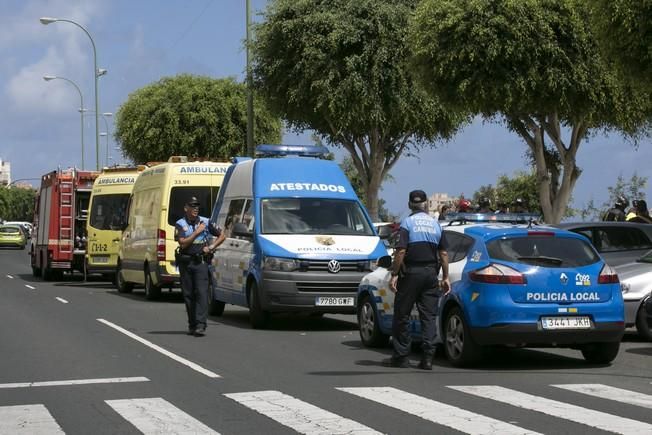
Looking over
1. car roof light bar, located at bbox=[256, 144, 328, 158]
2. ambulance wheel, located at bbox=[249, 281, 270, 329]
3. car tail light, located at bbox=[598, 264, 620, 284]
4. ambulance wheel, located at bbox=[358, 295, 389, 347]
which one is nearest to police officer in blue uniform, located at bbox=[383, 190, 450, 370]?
car tail light, located at bbox=[598, 264, 620, 284]

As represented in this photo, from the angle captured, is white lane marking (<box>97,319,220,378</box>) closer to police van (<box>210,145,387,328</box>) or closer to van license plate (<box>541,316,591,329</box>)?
police van (<box>210,145,387,328</box>)

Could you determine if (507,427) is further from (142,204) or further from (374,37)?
(374,37)

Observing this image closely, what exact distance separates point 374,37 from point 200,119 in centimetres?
2223

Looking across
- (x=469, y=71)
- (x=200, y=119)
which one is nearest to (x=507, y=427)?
(x=469, y=71)

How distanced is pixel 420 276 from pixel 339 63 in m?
26.4

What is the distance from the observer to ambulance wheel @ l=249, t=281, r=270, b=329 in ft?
55.9

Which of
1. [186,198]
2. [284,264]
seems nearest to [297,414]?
[284,264]

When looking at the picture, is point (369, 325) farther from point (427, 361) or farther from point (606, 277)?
point (606, 277)

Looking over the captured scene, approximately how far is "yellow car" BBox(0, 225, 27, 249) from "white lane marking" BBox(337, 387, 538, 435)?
65280mm

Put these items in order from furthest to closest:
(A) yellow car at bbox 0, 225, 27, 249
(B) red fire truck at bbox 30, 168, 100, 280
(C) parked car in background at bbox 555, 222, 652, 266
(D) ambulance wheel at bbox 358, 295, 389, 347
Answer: (A) yellow car at bbox 0, 225, 27, 249
(B) red fire truck at bbox 30, 168, 100, 280
(C) parked car in background at bbox 555, 222, 652, 266
(D) ambulance wheel at bbox 358, 295, 389, 347

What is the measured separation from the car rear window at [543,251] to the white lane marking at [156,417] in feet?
13.3

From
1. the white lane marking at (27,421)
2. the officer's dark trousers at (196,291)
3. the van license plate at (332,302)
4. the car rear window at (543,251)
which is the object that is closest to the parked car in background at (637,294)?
the car rear window at (543,251)

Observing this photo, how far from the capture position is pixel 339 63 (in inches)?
1491

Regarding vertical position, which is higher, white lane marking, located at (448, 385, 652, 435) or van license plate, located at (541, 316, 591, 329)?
van license plate, located at (541, 316, 591, 329)
